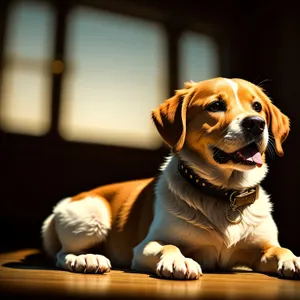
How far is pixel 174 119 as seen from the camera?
5.56ft

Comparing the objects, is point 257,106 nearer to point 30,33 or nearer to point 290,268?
point 290,268

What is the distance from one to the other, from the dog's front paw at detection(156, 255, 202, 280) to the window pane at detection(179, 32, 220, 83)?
9.63 feet

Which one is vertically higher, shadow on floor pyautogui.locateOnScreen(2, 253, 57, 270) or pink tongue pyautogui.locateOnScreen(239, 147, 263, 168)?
pink tongue pyautogui.locateOnScreen(239, 147, 263, 168)

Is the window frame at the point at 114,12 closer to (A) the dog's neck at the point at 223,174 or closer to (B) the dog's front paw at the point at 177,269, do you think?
(A) the dog's neck at the point at 223,174

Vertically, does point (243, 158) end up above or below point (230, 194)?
above

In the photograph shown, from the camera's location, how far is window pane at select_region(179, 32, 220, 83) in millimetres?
4113

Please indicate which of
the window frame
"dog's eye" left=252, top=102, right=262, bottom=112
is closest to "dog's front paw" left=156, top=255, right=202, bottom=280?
"dog's eye" left=252, top=102, right=262, bottom=112

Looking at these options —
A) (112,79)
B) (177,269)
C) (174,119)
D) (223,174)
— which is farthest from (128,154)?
(177,269)

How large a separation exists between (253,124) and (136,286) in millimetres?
690

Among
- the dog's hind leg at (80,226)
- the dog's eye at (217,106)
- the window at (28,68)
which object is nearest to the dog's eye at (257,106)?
the dog's eye at (217,106)

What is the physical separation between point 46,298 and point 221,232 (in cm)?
74

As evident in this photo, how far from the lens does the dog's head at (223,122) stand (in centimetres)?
149

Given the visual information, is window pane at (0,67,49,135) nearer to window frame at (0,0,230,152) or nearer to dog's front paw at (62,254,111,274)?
window frame at (0,0,230,152)

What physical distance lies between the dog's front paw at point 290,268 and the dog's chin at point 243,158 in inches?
13.8
